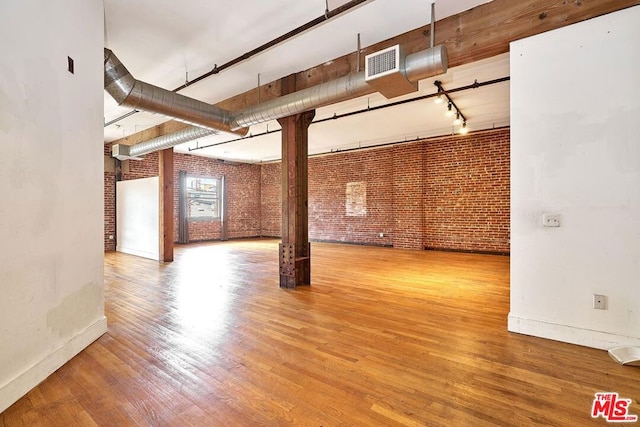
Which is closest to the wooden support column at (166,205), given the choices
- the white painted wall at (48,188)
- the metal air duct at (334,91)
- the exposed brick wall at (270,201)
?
the metal air duct at (334,91)

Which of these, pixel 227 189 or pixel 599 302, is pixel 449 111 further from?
pixel 227 189

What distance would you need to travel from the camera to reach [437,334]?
263 cm

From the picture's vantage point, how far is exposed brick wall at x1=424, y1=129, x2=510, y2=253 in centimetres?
720

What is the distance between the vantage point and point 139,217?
7.48m

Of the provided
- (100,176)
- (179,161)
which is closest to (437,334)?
(100,176)

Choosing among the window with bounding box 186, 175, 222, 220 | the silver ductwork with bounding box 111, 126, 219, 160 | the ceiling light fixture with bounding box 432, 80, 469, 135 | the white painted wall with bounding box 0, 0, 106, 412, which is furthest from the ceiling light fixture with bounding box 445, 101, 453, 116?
the window with bounding box 186, 175, 222, 220

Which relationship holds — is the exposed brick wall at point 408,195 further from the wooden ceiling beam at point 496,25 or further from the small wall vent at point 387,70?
the small wall vent at point 387,70

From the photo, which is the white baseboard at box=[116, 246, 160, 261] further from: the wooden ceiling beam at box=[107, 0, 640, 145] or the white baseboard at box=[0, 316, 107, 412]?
the wooden ceiling beam at box=[107, 0, 640, 145]

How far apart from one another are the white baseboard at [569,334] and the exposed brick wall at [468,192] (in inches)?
204

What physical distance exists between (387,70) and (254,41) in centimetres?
154

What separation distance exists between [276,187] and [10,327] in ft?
33.4

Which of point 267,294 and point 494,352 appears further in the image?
point 267,294

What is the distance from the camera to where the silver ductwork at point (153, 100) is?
3043 mm

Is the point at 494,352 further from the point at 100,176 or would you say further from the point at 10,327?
the point at 100,176
